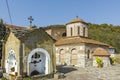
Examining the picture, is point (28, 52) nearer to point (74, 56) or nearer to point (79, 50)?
point (79, 50)

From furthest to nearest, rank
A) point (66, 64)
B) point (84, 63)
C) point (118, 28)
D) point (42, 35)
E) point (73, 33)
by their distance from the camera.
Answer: point (118, 28)
point (73, 33)
point (66, 64)
point (84, 63)
point (42, 35)

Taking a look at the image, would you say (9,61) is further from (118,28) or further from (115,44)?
(118,28)

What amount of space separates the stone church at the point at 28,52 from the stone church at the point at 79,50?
12963mm

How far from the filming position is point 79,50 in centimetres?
3247

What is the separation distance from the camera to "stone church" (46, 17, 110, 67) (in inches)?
1270

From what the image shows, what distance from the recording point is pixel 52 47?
20109 mm

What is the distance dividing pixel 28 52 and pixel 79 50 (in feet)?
51.8

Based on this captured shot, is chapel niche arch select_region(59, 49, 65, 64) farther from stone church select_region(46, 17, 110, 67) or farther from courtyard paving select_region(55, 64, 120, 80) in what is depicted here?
courtyard paving select_region(55, 64, 120, 80)

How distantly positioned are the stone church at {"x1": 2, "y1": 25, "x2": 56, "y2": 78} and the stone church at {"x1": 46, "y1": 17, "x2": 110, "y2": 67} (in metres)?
13.0

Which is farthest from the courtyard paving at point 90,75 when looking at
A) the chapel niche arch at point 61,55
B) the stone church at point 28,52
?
the chapel niche arch at point 61,55

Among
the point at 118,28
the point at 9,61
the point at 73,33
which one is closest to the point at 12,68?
the point at 9,61

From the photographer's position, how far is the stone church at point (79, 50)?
3225cm

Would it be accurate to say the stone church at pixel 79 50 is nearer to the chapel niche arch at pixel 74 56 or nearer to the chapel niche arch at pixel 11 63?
the chapel niche arch at pixel 74 56

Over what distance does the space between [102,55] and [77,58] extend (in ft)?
14.4
